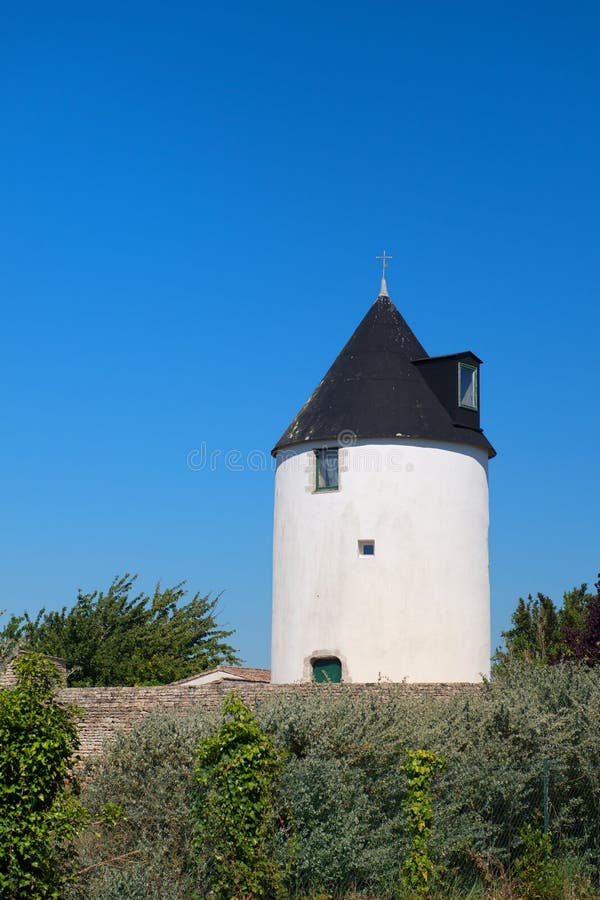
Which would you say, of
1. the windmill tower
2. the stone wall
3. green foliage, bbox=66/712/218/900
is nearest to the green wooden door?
the windmill tower

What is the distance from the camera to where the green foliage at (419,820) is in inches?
445

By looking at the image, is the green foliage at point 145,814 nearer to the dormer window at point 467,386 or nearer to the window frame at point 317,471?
the window frame at point 317,471

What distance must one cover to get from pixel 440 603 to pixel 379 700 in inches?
332

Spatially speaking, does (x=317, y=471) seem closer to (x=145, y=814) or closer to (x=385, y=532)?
(x=385, y=532)

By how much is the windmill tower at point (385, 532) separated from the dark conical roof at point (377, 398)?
4cm

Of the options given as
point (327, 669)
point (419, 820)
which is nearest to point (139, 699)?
point (327, 669)

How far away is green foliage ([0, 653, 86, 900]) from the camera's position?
920 centimetres

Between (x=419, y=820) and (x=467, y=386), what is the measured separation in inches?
616

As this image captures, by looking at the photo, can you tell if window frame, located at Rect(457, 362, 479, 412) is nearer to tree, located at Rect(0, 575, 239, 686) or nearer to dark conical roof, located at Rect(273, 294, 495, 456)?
dark conical roof, located at Rect(273, 294, 495, 456)

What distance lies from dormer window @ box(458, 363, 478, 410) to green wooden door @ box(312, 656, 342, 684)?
21.2 ft

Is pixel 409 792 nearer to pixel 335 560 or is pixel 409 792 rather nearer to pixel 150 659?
pixel 335 560

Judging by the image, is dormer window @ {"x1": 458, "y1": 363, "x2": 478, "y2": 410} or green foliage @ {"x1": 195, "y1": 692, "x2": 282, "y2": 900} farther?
dormer window @ {"x1": 458, "y1": 363, "x2": 478, "y2": 410}

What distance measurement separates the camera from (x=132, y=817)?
488 inches

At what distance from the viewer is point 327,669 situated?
78.9 feet
